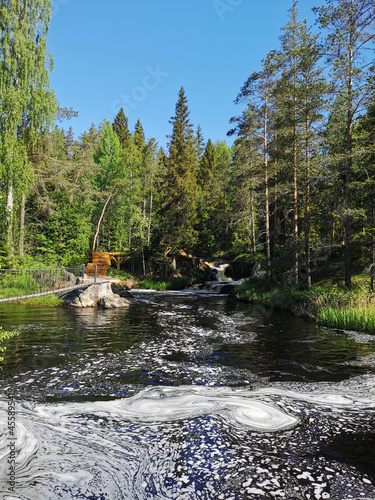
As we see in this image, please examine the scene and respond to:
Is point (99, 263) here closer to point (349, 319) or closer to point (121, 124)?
point (349, 319)

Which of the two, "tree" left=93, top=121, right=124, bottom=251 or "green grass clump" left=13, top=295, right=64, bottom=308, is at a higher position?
"tree" left=93, top=121, right=124, bottom=251

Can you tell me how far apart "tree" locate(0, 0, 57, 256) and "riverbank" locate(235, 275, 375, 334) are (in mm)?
15978

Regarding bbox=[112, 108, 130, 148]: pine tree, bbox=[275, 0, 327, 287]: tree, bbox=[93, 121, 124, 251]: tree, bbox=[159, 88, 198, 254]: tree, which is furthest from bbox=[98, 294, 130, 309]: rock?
bbox=[112, 108, 130, 148]: pine tree

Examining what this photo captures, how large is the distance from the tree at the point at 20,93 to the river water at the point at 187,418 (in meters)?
11.7

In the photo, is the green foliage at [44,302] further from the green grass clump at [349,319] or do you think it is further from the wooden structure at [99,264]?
the green grass clump at [349,319]

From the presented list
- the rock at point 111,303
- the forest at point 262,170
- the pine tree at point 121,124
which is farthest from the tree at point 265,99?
the pine tree at point 121,124

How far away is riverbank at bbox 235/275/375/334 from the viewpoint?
37.7 ft

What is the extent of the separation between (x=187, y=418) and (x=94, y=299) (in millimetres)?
13693

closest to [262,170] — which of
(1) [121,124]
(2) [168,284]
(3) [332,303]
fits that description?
(3) [332,303]

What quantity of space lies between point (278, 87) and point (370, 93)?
23.3 ft

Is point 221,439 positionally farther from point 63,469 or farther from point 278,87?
point 278,87

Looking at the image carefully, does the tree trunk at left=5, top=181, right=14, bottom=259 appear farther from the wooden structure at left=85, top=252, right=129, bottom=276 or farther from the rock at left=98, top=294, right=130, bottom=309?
the wooden structure at left=85, top=252, right=129, bottom=276

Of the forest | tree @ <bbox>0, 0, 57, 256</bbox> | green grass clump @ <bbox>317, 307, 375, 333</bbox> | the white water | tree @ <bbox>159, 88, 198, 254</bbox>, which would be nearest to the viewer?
the white water

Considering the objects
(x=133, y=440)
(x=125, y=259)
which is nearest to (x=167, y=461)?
(x=133, y=440)
